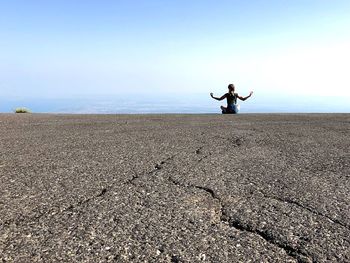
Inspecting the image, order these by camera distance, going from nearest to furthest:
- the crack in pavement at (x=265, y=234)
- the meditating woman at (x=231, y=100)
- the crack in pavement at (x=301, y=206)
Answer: the crack in pavement at (x=265, y=234) → the crack in pavement at (x=301, y=206) → the meditating woman at (x=231, y=100)

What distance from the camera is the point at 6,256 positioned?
2.25 m

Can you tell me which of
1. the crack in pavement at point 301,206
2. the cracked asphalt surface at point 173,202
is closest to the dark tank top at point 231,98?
the cracked asphalt surface at point 173,202

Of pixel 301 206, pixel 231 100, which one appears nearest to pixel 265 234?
pixel 301 206

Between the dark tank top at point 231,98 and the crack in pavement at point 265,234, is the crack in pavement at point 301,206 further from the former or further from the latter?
the dark tank top at point 231,98

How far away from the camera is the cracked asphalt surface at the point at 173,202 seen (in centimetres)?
239

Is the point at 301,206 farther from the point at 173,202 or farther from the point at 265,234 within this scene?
the point at 173,202

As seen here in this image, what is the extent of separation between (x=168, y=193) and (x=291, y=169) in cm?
190

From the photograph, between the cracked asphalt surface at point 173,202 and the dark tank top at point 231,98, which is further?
the dark tank top at point 231,98

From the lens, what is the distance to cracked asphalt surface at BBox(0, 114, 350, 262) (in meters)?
2.39

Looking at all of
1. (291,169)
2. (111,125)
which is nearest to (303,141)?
(291,169)

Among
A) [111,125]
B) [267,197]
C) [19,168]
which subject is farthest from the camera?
[111,125]

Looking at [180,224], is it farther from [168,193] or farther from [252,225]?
[168,193]

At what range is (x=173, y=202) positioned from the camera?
3.30 m

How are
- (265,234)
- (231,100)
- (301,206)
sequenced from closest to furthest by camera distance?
(265,234), (301,206), (231,100)
